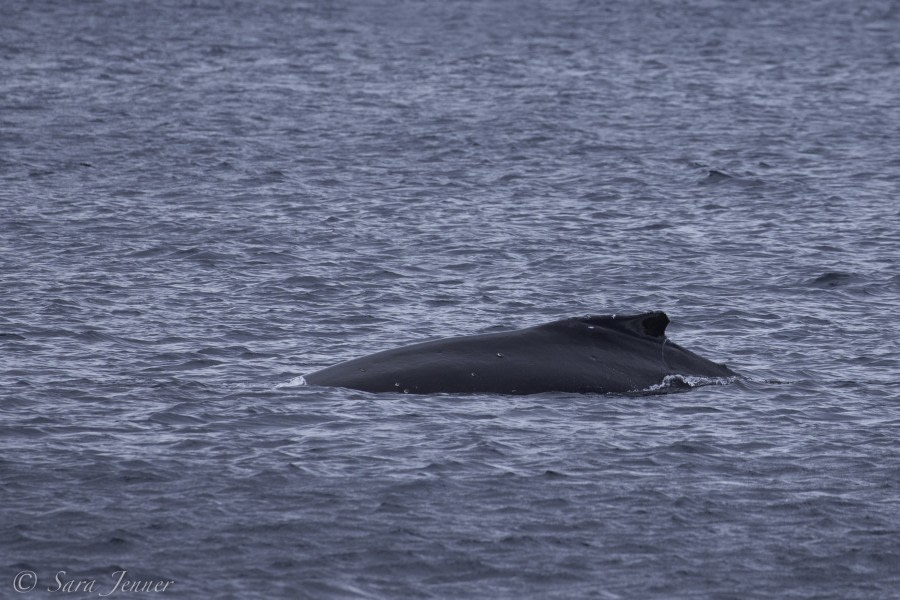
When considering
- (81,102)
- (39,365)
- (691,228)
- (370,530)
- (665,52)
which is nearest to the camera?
(370,530)

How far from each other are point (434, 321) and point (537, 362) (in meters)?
4.21

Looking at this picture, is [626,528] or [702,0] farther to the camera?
[702,0]

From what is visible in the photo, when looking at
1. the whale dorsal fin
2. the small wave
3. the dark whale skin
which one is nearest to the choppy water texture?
the small wave

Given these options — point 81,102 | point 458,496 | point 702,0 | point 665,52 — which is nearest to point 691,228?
point 458,496

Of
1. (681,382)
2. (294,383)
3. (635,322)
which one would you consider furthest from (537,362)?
(294,383)

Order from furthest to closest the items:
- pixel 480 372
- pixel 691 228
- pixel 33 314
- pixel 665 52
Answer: pixel 665 52 → pixel 691 228 → pixel 33 314 → pixel 480 372

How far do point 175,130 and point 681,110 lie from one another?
14546mm

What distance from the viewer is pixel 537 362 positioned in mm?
16500

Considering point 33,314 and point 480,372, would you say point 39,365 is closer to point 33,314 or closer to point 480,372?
point 33,314

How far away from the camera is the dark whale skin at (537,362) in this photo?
644 inches

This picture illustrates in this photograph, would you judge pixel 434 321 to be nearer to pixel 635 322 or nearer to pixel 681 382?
pixel 635 322

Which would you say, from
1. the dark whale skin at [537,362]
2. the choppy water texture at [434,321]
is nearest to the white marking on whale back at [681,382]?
the dark whale skin at [537,362]

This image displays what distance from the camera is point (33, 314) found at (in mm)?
20312

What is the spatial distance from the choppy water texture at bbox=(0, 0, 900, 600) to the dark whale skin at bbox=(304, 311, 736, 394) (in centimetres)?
29
